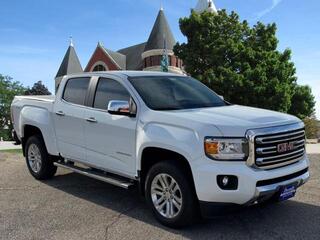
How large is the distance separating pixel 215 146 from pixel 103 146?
1.99 meters

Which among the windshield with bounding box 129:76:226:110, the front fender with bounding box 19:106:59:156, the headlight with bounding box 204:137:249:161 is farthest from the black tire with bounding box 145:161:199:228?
the front fender with bounding box 19:106:59:156

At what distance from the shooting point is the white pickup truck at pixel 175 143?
4.38 meters

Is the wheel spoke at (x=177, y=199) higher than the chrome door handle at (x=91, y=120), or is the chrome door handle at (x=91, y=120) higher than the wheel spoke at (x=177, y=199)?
the chrome door handle at (x=91, y=120)

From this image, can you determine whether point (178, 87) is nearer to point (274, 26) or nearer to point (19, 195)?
point (19, 195)

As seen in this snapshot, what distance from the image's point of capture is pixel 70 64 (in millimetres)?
72938

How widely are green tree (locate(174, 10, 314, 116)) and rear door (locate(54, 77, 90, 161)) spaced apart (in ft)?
74.3

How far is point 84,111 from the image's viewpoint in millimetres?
6184

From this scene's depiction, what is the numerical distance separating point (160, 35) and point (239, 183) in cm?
5107

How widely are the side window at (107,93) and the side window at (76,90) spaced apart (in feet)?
1.21

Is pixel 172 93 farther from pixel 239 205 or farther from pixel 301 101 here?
pixel 301 101

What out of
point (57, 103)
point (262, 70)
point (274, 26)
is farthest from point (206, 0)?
point (57, 103)

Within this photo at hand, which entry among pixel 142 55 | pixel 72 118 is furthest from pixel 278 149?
pixel 142 55

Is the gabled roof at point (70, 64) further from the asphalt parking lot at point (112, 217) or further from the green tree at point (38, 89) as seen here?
the asphalt parking lot at point (112, 217)

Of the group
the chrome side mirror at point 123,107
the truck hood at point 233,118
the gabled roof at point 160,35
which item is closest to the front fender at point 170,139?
the truck hood at point 233,118
